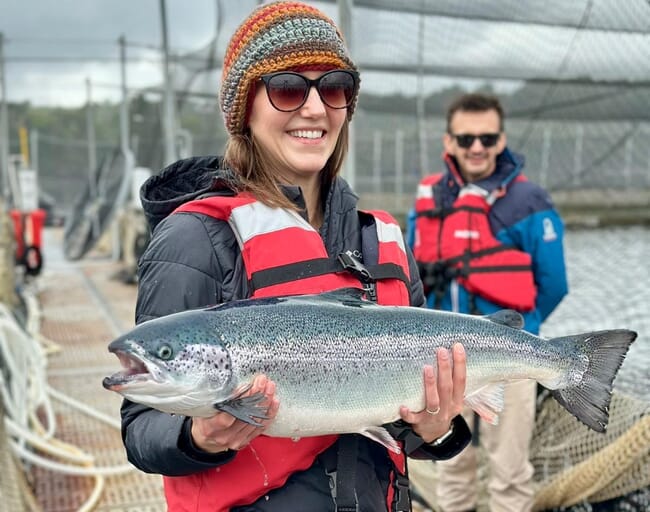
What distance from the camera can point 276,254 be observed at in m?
2.38

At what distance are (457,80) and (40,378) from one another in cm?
1026

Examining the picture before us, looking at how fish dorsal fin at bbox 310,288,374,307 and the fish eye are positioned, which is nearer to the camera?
the fish eye

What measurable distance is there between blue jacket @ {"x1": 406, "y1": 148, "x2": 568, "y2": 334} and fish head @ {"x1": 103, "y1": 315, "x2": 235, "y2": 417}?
3.55 meters

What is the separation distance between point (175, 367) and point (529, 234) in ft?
12.5

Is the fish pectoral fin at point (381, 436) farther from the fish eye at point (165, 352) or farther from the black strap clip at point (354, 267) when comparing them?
the fish eye at point (165, 352)

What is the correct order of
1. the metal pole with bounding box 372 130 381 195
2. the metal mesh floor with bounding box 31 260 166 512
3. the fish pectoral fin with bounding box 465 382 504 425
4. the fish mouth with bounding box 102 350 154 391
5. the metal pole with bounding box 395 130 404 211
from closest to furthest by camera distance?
the fish mouth with bounding box 102 350 154 391 < the fish pectoral fin with bounding box 465 382 504 425 < the metal mesh floor with bounding box 31 260 166 512 < the metal pole with bounding box 395 130 404 211 < the metal pole with bounding box 372 130 381 195

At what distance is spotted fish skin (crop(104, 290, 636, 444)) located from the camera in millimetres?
2027

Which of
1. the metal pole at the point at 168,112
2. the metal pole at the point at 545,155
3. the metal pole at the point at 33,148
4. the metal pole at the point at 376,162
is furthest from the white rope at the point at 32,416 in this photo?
the metal pole at the point at 33,148

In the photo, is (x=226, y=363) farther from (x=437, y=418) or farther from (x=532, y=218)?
(x=532, y=218)

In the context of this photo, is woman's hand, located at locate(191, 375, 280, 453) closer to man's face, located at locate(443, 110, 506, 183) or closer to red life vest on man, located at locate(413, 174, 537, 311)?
red life vest on man, located at locate(413, 174, 537, 311)

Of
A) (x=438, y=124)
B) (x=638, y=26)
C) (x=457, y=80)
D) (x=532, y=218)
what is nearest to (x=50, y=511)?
(x=532, y=218)

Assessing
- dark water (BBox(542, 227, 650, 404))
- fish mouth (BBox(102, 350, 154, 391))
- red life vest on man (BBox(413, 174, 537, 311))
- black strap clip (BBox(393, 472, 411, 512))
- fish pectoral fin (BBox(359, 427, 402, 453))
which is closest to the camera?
fish mouth (BBox(102, 350, 154, 391))

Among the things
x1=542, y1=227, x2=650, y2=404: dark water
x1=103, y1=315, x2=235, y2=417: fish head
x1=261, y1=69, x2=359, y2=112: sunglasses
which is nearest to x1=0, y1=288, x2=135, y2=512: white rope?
x1=103, y1=315, x2=235, y2=417: fish head

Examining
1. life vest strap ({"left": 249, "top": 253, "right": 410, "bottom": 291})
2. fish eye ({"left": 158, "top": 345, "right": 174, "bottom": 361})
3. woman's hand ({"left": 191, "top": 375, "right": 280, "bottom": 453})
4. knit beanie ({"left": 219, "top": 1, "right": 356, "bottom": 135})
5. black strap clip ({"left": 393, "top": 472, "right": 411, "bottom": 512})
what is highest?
knit beanie ({"left": 219, "top": 1, "right": 356, "bottom": 135})
